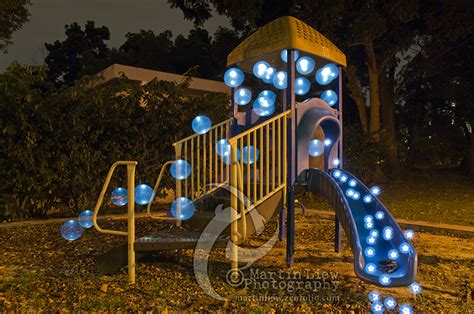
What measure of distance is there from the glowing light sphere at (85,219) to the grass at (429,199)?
513 cm

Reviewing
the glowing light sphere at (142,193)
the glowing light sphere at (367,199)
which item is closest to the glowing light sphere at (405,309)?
the glowing light sphere at (367,199)

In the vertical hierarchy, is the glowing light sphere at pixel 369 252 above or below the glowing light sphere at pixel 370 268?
above

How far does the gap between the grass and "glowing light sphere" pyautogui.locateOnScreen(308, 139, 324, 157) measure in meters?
3.78

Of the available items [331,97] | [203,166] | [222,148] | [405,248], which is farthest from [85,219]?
[405,248]

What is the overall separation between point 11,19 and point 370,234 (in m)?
16.1

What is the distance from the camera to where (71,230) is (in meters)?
6.56

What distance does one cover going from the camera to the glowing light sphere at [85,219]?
711 cm

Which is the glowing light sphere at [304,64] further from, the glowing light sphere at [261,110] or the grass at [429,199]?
the grass at [429,199]

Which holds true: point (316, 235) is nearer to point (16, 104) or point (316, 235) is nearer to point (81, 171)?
point (81, 171)

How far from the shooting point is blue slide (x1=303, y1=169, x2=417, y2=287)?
10.9ft

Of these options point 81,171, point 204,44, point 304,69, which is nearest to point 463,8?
point 304,69

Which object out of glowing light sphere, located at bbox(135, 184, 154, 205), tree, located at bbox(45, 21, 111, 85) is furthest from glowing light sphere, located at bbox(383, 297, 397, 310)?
tree, located at bbox(45, 21, 111, 85)

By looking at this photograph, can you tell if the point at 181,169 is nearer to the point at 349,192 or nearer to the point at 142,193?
the point at 349,192

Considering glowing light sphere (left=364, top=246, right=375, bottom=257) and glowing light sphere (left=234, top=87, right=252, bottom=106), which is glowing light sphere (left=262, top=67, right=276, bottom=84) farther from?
glowing light sphere (left=364, top=246, right=375, bottom=257)
